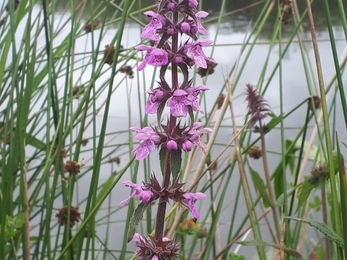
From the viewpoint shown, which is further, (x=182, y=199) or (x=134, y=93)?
(x=134, y=93)

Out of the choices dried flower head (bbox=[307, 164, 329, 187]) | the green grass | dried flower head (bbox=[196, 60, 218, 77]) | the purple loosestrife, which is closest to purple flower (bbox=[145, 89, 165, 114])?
the purple loosestrife

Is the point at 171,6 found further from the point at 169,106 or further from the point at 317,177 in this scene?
the point at 317,177

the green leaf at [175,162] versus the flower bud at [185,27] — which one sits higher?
the flower bud at [185,27]

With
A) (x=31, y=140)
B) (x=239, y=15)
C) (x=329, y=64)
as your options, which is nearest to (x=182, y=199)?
(x=31, y=140)

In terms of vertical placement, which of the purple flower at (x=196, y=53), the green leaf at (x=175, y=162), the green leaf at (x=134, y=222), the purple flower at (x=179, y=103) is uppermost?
the purple flower at (x=196, y=53)

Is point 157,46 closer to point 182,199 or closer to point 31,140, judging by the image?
point 182,199


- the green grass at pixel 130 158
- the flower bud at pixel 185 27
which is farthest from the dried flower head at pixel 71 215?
the flower bud at pixel 185 27

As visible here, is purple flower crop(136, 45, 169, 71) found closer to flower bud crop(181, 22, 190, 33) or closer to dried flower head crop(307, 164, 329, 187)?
flower bud crop(181, 22, 190, 33)

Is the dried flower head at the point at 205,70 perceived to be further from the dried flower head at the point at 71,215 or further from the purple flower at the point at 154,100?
the purple flower at the point at 154,100
